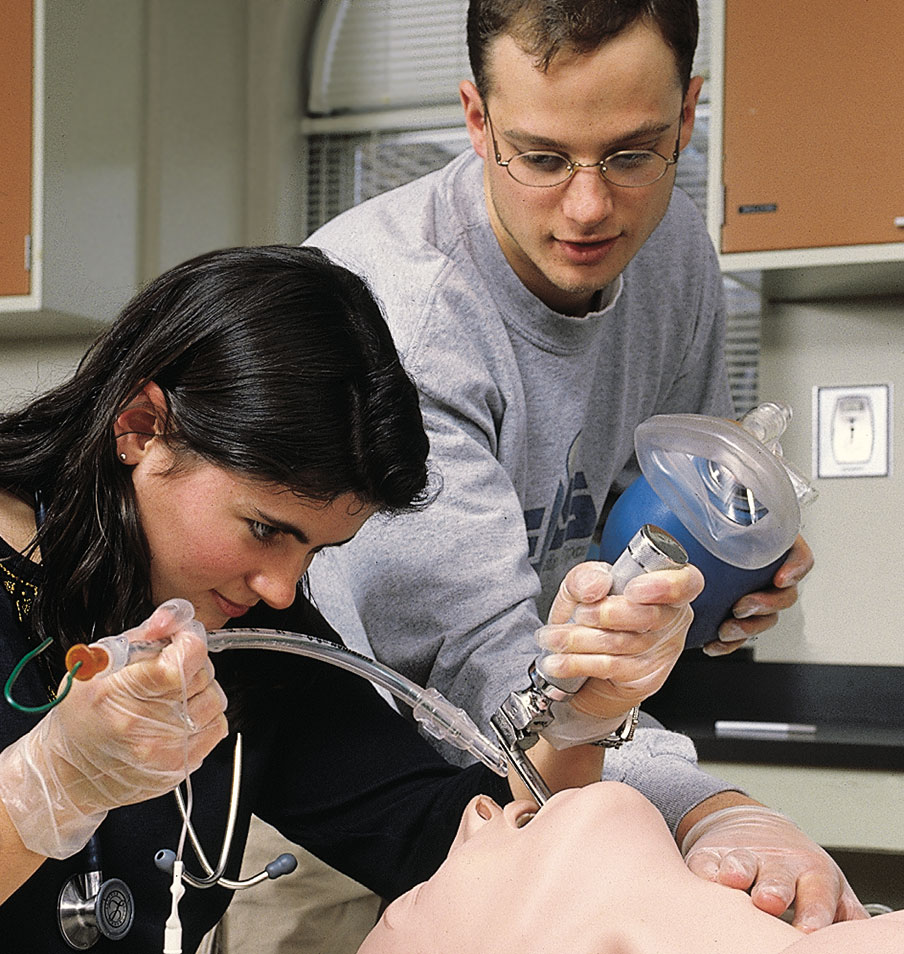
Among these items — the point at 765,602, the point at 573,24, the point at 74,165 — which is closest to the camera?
the point at 765,602

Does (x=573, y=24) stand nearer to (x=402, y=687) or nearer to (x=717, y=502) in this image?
(x=717, y=502)

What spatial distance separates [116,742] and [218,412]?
33 centimetres

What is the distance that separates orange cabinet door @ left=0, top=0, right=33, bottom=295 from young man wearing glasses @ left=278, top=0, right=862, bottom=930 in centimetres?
128

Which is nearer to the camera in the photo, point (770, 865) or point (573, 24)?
point (770, 865)

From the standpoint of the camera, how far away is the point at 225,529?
1117 millimetres

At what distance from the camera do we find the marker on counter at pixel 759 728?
7.77ft

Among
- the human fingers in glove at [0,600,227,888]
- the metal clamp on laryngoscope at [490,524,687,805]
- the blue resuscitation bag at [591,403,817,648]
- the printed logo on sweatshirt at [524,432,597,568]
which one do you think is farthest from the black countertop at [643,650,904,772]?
the human fingers in glove at [0,600,227,888]

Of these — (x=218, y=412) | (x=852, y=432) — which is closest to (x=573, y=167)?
(x=218, y=412)

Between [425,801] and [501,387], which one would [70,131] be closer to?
[501,387]

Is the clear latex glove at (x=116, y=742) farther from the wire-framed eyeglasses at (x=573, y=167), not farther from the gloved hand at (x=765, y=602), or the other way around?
the wire-framed eyeglasses at (x=573, y=167)

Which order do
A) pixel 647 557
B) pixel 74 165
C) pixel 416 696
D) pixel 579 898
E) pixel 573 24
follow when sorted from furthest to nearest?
pixel 74 165 → pixel 573 24 → pixel 416 696 → pixel 647 557 → pixel 579 898

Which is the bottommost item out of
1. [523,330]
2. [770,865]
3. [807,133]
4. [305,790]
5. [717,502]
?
[305,790]

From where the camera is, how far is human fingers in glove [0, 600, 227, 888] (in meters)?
0.86

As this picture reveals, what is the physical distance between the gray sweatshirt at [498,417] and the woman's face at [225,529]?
8.7 inches
